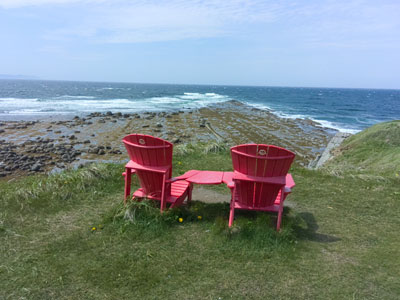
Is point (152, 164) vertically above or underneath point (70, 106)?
above

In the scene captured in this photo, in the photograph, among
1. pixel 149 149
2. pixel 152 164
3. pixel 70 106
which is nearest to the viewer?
pixel 149 149

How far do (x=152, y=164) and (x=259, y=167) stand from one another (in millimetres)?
1529

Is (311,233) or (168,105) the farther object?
(168,105)

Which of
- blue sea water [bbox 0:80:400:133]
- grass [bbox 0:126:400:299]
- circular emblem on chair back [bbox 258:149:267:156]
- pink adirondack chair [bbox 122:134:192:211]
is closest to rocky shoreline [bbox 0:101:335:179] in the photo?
blue sea water [bbox 0:80:400:133]

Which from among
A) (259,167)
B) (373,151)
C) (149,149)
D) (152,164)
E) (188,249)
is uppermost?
(149,149)

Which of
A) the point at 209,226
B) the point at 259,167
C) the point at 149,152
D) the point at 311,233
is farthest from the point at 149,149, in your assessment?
the point at 311,233

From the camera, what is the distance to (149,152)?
4.37 m

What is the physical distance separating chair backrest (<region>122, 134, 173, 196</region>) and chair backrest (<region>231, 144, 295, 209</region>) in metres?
0.98

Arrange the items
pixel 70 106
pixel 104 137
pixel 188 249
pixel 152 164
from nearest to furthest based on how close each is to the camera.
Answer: pixel 188 249 < pixel 152 164 < pixel 104 137 < pixel 70 106

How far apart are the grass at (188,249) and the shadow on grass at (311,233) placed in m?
0.01

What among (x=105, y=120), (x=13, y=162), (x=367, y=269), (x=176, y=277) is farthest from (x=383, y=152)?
(x=105, y=120)

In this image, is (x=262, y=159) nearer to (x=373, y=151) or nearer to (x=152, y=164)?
(x=152, y=164)

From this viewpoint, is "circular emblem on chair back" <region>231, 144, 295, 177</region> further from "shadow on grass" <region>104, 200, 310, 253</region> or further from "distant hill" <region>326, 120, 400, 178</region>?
"distant hill" <region>326, 120, 400, 178</region>

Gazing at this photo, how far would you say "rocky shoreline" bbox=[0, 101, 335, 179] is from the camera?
13.0 metres
